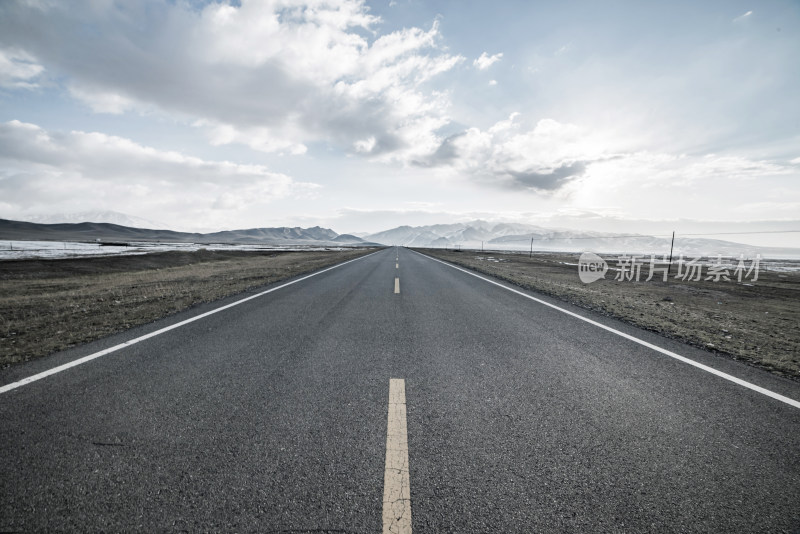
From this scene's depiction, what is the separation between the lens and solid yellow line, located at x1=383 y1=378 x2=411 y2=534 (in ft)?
5.89

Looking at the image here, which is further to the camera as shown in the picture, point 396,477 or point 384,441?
point 384,441

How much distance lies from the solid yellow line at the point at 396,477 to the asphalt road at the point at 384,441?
48 mm

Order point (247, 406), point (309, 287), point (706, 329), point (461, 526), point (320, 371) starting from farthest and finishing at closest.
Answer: point (309, 287) → point (706, 329) → point (320, 371) → point (247, 406) → point (461, 526)

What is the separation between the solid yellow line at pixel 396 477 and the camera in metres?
1.79

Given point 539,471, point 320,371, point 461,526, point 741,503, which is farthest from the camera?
point 320,371

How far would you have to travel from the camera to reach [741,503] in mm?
1988

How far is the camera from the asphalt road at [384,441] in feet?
6.14

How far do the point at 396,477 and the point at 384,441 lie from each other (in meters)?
0.40

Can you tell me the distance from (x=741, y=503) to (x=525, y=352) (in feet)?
9.14

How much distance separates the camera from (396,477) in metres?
2.14

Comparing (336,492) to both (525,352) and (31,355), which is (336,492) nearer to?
(525,352)

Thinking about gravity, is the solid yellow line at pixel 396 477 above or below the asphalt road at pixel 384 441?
above

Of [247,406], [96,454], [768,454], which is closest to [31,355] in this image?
[96,454]

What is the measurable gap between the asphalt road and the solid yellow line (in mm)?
48
